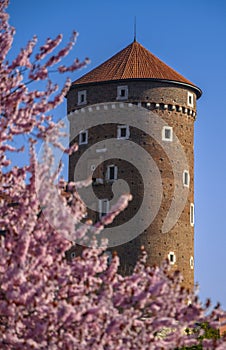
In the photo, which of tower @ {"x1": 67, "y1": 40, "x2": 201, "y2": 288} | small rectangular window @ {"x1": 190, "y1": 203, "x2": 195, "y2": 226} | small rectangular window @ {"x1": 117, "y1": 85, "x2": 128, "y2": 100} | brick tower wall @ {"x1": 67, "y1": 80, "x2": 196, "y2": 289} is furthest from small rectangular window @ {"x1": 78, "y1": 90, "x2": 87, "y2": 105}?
small rectangular window @ {"x1": 190, "y1": 203, "x2": 195, "y2": 226}

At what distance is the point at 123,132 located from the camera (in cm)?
4131

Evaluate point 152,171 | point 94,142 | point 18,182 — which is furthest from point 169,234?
point 18,182

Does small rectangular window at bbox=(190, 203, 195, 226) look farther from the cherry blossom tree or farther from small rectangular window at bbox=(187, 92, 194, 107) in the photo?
the cherry blossom tree

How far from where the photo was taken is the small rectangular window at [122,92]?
4150cm

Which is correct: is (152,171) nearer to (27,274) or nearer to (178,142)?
(178,142)

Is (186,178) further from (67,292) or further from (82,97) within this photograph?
(67,292)

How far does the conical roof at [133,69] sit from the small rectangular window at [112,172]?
4491 mm

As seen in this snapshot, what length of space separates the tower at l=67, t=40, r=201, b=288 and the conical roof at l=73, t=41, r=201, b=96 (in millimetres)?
60

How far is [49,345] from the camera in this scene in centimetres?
902

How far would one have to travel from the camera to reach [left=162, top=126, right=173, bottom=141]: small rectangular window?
41.4 m

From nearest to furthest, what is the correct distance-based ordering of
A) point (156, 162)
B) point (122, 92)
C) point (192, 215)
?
1. point (156, 162)
2. point (122, 92)
3. point (192, 215)

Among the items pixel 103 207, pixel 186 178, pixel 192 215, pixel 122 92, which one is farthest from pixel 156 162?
pixel 122 92

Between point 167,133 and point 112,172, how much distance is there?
339cm

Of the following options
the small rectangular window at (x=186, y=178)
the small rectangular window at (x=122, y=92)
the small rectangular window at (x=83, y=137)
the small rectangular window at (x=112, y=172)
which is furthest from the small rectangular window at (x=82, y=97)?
the small rectangular window at (x=186, y=178)
